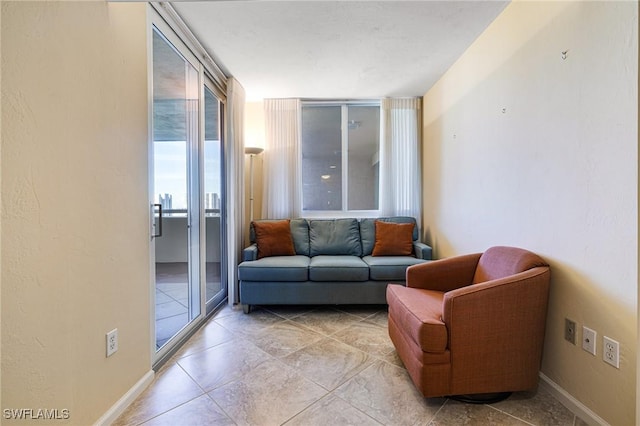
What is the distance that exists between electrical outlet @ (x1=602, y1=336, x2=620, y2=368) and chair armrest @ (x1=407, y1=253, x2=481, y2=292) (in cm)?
83

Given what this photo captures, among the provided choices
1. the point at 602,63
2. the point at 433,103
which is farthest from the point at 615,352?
the point at 433,103

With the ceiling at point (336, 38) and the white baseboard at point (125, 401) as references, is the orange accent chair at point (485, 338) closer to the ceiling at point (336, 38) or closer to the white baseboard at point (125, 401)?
the white baseboard at point (125, 401)

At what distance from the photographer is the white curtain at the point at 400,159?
143 inches

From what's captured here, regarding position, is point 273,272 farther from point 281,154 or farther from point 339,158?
point 339,158

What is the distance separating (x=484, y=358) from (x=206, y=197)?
2571mm

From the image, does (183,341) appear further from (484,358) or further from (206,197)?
(484,358)

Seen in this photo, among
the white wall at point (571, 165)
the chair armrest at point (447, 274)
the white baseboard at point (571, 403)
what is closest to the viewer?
the white wall at point (571, 165)

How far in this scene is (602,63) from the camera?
1282 millimetres

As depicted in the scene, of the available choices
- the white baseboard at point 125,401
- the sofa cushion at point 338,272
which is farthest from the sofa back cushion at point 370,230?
the white baseboard at point 125,401

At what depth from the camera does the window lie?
12.6ft

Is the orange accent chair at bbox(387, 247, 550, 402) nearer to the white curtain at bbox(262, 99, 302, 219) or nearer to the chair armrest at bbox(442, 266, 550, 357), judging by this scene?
the chair armrest at bbox(442, 266, 550, 357)

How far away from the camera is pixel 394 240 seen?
3188mm

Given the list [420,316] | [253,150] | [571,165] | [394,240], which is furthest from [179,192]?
[571,165]

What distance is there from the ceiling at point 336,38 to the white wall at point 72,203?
2.42ft
